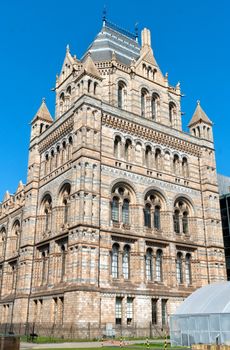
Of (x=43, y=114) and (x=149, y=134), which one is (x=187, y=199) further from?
(x=43, y=114)

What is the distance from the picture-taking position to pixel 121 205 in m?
35.2

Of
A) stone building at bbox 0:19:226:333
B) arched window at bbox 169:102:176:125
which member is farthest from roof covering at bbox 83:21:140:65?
arched window at bbox 169:102:176:125

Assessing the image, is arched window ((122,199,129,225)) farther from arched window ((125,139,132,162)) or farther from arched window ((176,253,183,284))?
arched window ((176,253,183,284))

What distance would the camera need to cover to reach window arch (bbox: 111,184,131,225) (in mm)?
34625

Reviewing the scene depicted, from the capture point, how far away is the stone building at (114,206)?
31.6 metres

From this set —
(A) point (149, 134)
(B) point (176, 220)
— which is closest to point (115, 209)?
(B) point (176, 220)

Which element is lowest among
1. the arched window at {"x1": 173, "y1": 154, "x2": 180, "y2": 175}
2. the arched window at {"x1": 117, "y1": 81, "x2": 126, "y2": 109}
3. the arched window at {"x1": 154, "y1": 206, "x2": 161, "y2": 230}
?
the arched window at {"x1": 154, "y1": 206, "x2": 161, "y2": 230}

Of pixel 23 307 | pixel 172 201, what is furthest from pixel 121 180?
pixel 23 307

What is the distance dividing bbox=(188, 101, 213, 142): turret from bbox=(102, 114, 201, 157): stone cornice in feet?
6.89

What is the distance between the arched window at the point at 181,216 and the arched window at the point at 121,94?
1169 centimetres

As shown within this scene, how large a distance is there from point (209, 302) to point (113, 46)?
33.3m

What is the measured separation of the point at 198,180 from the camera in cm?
4203

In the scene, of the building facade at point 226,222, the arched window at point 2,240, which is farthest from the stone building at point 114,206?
the building facade at point 226,222

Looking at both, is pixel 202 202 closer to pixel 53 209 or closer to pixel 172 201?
pixel 172 201
